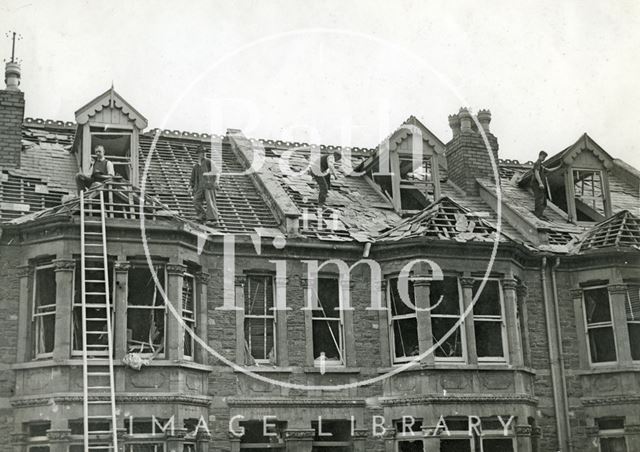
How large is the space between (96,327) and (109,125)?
5821 mm

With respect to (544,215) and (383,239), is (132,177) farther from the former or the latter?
(544,215)

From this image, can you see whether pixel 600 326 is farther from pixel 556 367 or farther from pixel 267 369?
pixel 267 369

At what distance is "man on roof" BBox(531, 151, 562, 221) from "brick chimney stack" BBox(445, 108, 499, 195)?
1.98 m

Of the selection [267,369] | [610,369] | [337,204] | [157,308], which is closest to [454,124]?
[337,204]

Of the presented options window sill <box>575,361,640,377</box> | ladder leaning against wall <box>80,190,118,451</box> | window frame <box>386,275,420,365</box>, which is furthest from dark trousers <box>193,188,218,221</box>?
window sill <box>575,361,640,377</box>

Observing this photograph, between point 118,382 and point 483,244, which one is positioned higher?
point 483,244

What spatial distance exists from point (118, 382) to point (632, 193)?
18233 millimetres

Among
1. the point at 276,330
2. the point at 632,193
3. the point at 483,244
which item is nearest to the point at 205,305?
the point at 276,330

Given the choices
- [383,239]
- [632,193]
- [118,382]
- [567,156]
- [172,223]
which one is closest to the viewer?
[118,382]

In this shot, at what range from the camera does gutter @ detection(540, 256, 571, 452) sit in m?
23.1

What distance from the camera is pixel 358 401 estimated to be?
71.9ft

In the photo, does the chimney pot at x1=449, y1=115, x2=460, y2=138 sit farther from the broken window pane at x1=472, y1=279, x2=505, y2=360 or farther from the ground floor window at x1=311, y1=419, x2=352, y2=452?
the ground floor window at x1=311, y1=419, x2=352, y2=452

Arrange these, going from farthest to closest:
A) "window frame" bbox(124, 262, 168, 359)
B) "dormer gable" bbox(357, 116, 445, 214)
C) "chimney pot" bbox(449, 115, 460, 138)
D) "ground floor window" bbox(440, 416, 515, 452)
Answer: "chimney pot" bbox(449, 115, 460, 138), "dormer gable" bbox(357, 116, 445, 214), "ground floor window" bbox(440, 416, 515, 452), "window frame" bbox(124, 262, 168, 359)

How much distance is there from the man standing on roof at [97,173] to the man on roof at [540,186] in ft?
39.5
